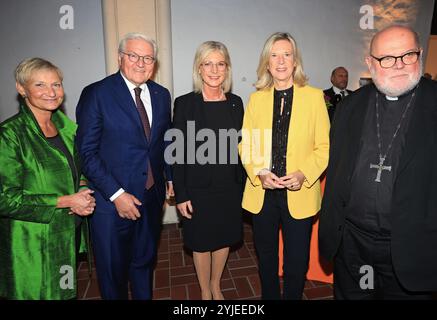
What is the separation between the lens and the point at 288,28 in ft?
19.4

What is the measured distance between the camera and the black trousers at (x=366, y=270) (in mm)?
2004

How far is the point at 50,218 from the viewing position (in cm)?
215

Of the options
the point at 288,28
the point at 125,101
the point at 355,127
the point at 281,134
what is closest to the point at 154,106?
the point at 125,101

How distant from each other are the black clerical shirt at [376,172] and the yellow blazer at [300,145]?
40cm

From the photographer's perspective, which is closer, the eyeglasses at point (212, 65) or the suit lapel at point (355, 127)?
the suit lapel at point (355, 127)

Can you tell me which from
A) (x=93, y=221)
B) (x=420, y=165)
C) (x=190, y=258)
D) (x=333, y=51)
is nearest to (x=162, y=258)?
(x=190, y=258)

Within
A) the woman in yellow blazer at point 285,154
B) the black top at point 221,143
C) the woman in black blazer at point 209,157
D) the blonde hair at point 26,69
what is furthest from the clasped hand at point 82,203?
the woman in yellow blazer at point 285,154

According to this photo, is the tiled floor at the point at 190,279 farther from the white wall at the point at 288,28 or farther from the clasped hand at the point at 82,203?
the white wall at the point at 288,28

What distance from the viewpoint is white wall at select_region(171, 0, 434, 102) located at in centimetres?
542

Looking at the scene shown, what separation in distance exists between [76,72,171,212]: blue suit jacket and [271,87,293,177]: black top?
0.97 meters

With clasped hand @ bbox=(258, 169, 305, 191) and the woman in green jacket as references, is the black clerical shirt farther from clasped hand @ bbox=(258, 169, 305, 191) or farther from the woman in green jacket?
the woman in green jacket

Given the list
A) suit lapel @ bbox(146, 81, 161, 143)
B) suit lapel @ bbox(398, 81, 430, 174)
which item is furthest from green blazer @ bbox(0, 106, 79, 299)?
suit lapel @ bbox(398, 81, 430, 174)
